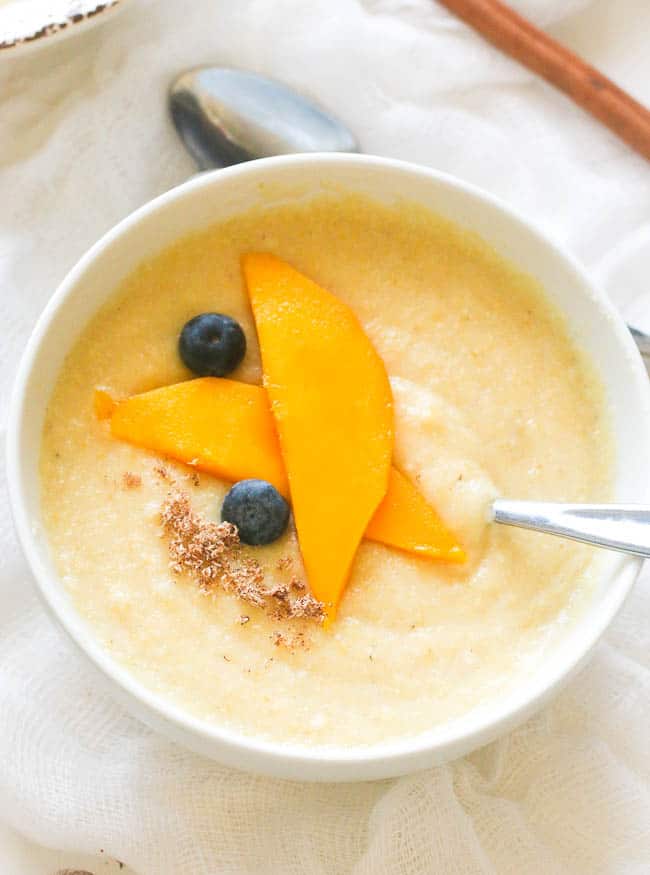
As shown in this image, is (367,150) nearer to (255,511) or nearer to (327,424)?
(327,424)

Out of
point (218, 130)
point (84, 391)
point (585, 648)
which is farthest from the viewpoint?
point (218, 130)

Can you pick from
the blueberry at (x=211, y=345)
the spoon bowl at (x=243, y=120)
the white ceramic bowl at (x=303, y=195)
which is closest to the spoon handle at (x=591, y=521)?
the white ceramic bowl at (x=303, y=195)

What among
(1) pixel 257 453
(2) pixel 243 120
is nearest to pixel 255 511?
(1) pixel 257 453

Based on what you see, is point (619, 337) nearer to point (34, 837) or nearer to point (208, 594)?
point (208, 594)

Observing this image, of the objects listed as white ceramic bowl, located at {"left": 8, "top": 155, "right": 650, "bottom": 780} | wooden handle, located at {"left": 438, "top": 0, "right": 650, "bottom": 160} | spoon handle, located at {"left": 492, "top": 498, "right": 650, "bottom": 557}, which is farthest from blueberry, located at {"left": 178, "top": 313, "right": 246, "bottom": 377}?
wooden handle, located at {"left": 438, "top": 0, "right": 650, "bottom": 160}

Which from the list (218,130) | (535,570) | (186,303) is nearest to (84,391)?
(186,303)

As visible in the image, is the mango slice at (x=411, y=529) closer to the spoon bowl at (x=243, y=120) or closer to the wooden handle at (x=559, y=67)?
the spoon bowl at (x=243, y=120)
